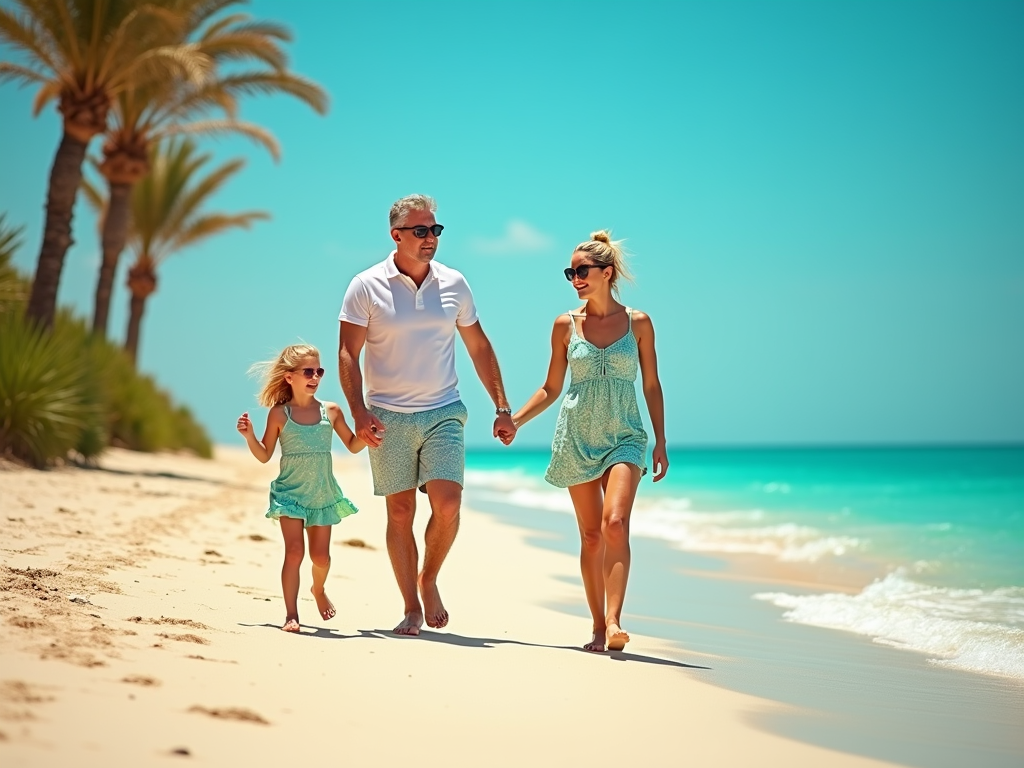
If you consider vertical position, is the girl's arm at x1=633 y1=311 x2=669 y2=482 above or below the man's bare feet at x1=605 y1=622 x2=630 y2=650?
above

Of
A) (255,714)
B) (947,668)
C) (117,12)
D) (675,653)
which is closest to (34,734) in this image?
(255,714)

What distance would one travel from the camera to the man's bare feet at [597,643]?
Answer: 198 inches

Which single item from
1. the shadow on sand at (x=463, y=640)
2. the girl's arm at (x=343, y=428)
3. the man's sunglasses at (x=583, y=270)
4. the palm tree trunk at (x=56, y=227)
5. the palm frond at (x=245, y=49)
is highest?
the palm frond at (x=245, y=49)

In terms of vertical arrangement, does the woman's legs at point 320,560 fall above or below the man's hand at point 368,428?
below

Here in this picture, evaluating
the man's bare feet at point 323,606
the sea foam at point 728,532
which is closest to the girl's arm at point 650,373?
the man's bare feet at point 323,606

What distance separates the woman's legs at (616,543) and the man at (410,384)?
0.73 meters

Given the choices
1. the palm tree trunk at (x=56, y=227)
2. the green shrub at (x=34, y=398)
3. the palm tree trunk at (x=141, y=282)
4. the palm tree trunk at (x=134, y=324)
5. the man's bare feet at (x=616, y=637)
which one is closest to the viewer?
the man's bare feet at (x=616, y=637)

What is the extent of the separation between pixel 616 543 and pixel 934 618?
10.2 feet

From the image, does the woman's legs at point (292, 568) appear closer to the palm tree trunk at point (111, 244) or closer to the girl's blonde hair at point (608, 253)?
the girl's blonde hair at point (608, 253)

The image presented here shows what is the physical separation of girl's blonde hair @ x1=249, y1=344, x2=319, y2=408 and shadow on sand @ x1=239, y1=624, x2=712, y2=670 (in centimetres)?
107

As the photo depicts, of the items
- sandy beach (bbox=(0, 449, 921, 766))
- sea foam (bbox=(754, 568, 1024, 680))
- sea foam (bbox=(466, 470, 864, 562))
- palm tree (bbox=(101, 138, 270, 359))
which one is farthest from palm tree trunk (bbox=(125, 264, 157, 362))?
sea foam (bbox=(754, 568, 1024, 680))

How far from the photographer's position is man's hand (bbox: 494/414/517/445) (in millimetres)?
5480

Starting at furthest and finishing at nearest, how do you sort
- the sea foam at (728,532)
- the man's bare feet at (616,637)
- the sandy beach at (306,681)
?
the sea foam at (728,532), the man's bare feet at (616,637), the sandy beach at (306,681)

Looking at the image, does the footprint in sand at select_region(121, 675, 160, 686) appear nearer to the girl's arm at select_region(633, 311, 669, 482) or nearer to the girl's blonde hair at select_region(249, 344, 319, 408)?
the girl's blonde hair at select_region(249, 344, 319, 408)
